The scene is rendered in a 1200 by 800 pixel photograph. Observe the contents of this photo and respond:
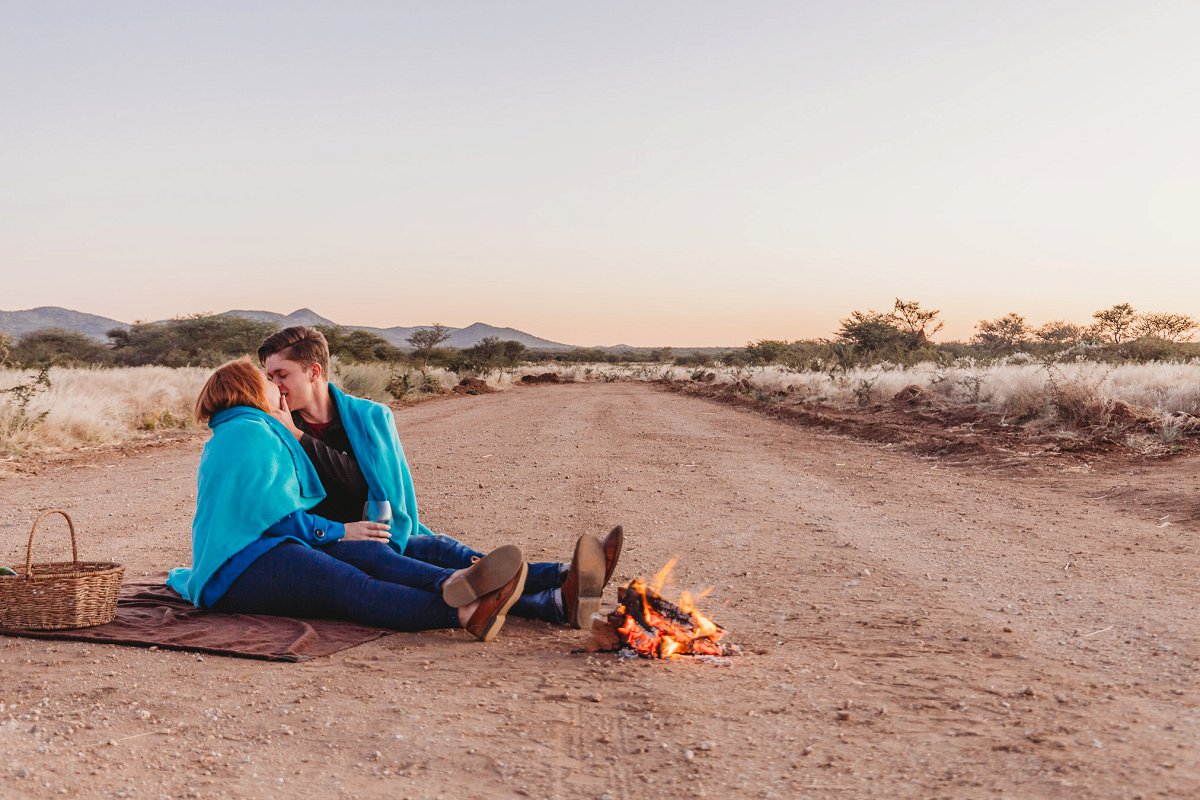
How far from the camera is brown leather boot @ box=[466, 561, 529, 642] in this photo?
4363 mm

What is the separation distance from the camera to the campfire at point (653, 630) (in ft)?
14.0

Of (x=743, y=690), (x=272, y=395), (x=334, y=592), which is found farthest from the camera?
(x=272, y=395)

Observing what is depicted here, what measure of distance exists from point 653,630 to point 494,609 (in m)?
0.72

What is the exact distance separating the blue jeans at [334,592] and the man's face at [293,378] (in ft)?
2.54

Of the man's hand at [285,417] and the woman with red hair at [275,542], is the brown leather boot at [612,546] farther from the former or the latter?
the man's hand at [285,417]

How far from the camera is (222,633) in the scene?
457cm

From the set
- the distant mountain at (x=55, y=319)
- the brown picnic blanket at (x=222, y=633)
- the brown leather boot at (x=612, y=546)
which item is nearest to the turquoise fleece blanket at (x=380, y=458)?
the brown picnic blanket at (x=222, y=633)

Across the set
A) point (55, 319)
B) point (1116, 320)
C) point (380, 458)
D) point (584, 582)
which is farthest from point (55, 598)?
point (55, 319)

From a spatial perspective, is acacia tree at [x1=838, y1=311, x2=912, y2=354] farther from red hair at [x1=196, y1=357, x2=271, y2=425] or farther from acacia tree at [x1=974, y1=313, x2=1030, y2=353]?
red hair at [x1=196, y1=357, x2=271, y2=425]

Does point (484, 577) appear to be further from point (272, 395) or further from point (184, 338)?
point (184, 338)

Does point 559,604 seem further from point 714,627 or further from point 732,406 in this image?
point 732,406

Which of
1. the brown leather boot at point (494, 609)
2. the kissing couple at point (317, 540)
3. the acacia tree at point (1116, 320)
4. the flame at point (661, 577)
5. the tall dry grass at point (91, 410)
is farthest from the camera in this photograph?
the acacia tree at point (1116, 320)

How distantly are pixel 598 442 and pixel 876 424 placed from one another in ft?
16.1

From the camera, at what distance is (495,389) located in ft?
112
